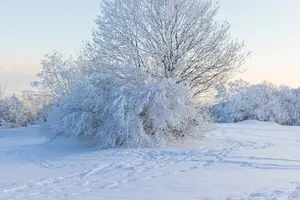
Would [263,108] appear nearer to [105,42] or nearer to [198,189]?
[105,42]

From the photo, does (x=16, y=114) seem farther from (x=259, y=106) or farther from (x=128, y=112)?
(x=128, y=112)

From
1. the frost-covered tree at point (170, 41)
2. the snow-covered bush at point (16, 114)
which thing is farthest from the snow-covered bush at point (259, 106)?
the frost-covered tree at point (170, 41)

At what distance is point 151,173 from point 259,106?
3466 centimetres

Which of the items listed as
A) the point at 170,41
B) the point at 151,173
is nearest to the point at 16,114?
the point at 170,41

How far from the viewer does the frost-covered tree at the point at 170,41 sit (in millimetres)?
16906

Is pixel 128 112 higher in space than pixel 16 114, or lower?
lower

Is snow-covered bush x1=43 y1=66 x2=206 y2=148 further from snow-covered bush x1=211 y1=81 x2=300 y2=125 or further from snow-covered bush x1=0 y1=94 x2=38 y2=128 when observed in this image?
snow-covered bush x1=211 y1=81 x2=300 y2=125

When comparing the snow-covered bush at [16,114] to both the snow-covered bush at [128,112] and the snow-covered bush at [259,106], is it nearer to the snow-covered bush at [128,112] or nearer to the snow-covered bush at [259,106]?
the snow-covered bush at [259,106]

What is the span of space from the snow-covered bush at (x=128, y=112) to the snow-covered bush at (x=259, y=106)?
87.2 feet

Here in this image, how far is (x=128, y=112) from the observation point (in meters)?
13.3

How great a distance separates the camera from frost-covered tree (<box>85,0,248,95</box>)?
55.5ft

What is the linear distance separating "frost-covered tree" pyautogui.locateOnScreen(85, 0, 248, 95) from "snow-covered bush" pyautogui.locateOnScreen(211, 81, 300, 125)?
76.8 ft

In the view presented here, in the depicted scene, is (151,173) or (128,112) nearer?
(151,173)

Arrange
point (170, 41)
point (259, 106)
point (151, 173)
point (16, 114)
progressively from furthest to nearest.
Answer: point (259, 106) < point (16, 114) < point (170, 41) < point (151, 173)
